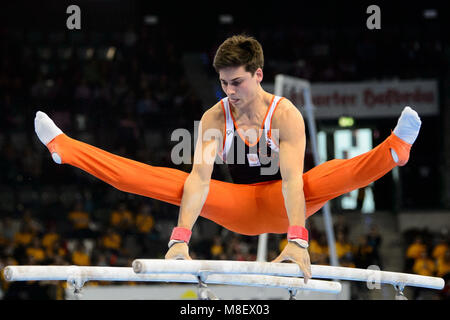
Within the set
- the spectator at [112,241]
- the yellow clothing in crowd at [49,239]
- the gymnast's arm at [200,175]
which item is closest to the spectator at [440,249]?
the spectator at [112,241]

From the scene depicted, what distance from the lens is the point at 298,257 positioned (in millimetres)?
4125

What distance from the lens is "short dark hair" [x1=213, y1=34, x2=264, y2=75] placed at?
14.2ft

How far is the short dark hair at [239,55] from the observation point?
4340 millimetres

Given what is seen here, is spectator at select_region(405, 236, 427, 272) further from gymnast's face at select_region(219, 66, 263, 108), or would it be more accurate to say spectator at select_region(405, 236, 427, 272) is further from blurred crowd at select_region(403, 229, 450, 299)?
gymnast's face at select_region(219, 66, 263, 108)

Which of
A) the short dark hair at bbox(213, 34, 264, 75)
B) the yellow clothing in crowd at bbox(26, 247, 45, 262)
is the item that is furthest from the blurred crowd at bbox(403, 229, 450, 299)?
the short dark hair at bbox(213, 34, 264, 75)

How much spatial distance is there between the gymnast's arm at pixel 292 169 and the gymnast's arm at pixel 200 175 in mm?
472

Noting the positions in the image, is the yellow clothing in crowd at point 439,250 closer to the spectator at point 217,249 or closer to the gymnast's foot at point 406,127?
the spectator at point 217,249

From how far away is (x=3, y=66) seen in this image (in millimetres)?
15406

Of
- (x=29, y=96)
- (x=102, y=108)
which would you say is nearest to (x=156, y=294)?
(x=102, y=108)

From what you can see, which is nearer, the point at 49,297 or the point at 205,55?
the point at 49,297

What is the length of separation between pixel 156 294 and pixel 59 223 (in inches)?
152

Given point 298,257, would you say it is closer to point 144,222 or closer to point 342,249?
point 342,249

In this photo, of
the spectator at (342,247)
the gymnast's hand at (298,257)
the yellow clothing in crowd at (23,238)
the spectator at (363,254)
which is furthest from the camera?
the spectator at (342,247)
